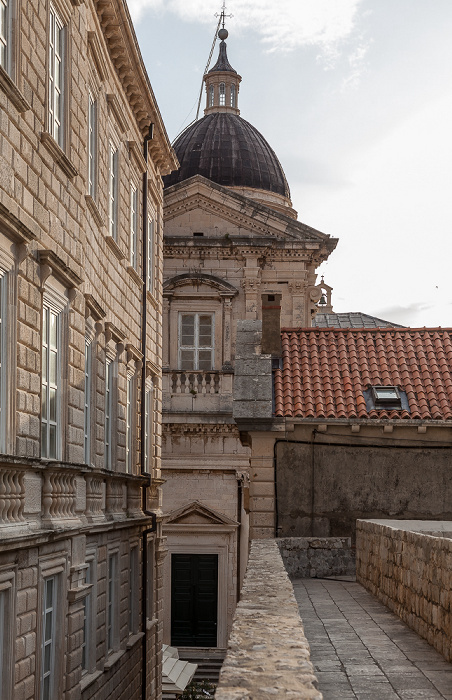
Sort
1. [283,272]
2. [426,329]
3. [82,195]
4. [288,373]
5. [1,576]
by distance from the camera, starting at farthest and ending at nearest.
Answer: [283,272], [426,329], [288,373], [82,195], [1,576]

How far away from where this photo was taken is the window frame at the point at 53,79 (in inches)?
458

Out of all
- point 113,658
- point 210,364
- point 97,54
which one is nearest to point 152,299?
point 97,54

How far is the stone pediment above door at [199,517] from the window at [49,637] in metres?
16.5

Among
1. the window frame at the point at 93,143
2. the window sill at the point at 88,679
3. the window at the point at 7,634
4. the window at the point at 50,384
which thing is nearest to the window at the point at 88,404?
the window at the point at 50,384

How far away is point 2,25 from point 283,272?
2107 centimetres

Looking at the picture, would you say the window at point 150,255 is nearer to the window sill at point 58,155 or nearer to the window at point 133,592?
the window at point 133,592

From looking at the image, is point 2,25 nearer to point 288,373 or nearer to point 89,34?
point 89,34

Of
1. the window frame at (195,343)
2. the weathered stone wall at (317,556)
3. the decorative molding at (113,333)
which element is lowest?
the weathered stone wall at (317,556)

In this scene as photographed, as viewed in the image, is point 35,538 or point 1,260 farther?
point 35,538

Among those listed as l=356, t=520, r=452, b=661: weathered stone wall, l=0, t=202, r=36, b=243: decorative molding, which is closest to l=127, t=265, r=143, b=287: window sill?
l=356, t=520, r=452, b=661: weathered stone wall

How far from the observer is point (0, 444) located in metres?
9.48

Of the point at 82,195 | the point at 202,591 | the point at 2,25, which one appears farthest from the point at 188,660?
the point at 2,25

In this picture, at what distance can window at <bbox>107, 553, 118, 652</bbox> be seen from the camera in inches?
628

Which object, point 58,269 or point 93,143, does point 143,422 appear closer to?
point 93,143
